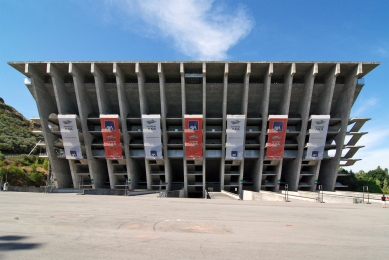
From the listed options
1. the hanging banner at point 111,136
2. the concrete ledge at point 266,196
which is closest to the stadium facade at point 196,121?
the hanging banner at point 111,136

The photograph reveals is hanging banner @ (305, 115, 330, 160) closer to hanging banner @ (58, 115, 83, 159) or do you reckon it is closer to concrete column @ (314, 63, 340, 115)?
concrete column @ (314, 63, 340, 115)

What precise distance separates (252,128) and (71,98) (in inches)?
1259

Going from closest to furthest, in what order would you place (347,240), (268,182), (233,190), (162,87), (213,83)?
(347,240) < (162,87) < (213,83) < (268,182) < (233,190)

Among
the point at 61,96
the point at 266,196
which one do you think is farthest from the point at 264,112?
the point at 61,96

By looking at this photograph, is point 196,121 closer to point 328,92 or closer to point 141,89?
point 141,89

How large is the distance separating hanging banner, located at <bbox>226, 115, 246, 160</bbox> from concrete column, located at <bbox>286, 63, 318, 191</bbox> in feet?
31.9

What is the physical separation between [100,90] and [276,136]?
28543 millimetres

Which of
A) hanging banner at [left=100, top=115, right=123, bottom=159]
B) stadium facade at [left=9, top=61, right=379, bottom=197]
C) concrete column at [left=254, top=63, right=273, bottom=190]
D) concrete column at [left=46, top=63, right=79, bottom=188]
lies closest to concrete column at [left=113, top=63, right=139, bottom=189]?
stadium facade at [left=9, top=61, right=379, bottom=197]

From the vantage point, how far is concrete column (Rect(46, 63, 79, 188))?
32656 mm

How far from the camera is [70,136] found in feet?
110

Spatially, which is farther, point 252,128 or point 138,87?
point 252,128

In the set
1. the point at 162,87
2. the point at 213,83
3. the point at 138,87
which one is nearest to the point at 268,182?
the point at 213,83

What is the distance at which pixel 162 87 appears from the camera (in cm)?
3325

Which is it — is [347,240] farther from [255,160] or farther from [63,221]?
[255,160]
